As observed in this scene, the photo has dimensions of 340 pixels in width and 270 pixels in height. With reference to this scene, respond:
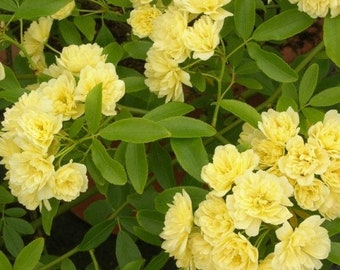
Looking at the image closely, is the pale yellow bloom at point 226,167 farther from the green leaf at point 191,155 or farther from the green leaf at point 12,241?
the green leaf at point 12,241

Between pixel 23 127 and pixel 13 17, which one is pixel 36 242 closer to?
pixel 23 127

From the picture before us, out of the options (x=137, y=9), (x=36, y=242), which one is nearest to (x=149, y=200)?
(x=36, y=242)

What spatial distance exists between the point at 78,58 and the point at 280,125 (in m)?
0.37

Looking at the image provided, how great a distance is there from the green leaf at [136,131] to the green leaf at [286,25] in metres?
0.30

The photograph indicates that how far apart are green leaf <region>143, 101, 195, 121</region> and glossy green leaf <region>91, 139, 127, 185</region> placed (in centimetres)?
10

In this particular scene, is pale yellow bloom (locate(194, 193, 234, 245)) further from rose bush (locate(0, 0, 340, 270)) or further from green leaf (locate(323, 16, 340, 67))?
green leaf (locate(323, 16, 340, 67))

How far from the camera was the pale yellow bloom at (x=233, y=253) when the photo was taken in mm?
938

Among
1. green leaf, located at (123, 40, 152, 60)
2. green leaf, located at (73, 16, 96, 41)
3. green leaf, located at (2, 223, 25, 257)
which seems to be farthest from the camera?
green leaf, located at (2, 223, 25, 257)

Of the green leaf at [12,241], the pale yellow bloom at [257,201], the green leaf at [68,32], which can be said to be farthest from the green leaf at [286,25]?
the green leaf at [12,241]

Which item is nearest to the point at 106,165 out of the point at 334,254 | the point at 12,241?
the point at 334,254

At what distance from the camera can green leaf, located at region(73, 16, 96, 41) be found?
1.37 metres

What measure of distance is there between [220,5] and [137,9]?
20 centimetres

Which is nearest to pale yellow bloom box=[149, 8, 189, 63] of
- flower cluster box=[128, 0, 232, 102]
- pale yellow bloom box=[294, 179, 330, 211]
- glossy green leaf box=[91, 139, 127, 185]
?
flower cluster box=[128, 0, 232, 102]

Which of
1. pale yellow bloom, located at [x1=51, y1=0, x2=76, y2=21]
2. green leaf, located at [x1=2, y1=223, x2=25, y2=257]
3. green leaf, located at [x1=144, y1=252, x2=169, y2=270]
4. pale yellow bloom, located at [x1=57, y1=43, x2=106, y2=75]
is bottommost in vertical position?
green leaf, located at [x1=2, y1=223, x2=25, y2=257]
